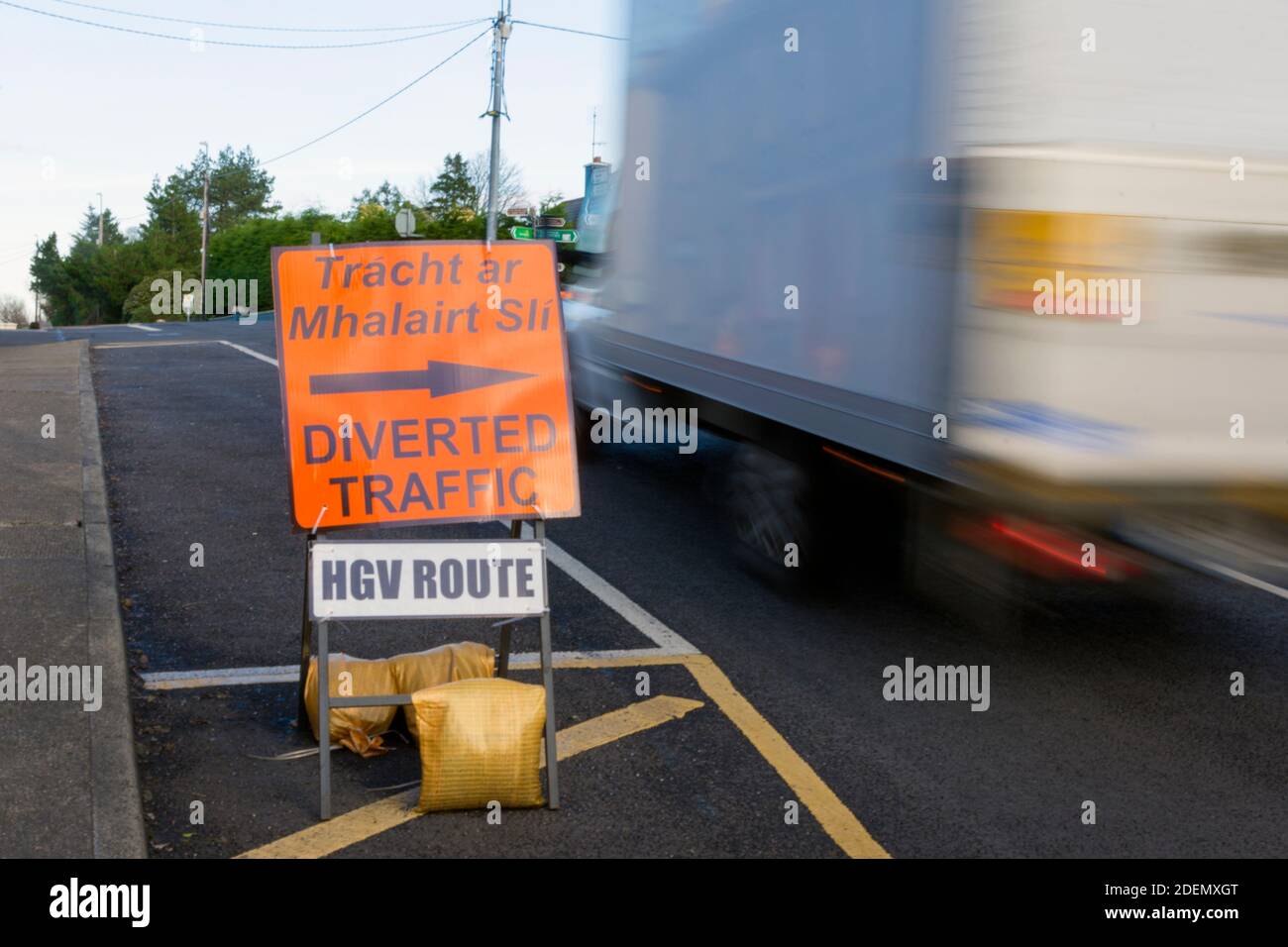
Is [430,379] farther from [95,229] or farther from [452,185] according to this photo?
[95,229]

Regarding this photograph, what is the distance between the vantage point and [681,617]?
6.84 metres

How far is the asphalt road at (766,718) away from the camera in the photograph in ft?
14.6

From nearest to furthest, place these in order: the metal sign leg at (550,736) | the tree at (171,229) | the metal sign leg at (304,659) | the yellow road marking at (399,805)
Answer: the yellow road marking at (399,805) < the metal sign leg at (550,736) < the metal sign leg at (304,659) < the tree at (171,229)

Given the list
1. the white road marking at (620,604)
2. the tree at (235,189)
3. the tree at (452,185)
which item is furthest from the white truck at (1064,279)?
the tree at (235,189)

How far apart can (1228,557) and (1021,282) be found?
4.34 feet

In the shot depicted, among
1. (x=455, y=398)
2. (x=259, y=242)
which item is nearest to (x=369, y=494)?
(x=455, y=398)

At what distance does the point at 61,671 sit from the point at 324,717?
1.53 meters

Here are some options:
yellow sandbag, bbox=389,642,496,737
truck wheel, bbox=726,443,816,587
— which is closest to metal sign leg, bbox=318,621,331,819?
yellow sandbag, bbox=389,642,496,737

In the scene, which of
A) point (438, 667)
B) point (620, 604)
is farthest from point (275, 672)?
point (620, 604)

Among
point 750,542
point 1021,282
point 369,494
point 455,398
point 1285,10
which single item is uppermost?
point 1285,10

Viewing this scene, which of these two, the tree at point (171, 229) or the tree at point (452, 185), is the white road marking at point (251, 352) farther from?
the tree at point (171, 229)

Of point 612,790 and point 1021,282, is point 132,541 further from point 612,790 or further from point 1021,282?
point 1021,282
